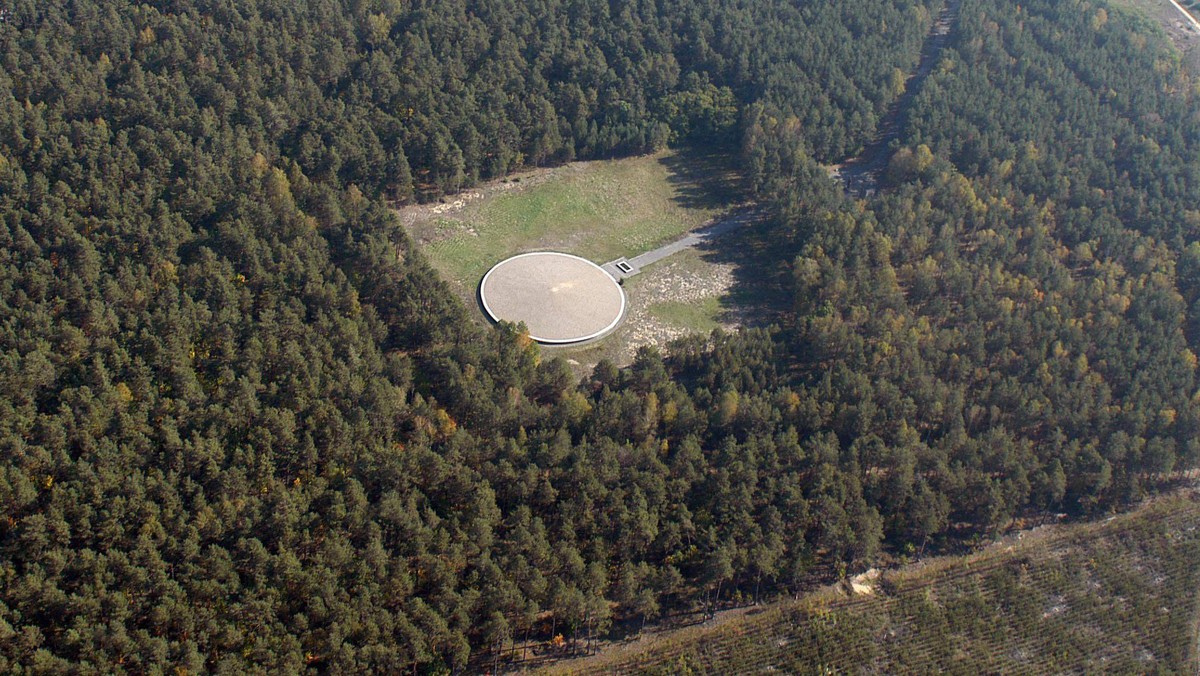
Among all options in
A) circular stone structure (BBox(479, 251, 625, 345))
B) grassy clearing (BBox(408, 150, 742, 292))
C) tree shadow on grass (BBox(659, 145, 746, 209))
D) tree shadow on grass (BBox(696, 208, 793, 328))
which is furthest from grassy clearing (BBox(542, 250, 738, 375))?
tree shadow on grass (BBox(659, 145, 746, 209))

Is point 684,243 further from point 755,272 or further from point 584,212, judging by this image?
point 584,212

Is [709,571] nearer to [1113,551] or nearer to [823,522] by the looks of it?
[823,522]

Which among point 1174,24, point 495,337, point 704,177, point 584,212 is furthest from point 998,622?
point 1174,24

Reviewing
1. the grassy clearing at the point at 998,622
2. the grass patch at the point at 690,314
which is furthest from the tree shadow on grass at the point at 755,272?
the grassy clearing at the point at 998,622

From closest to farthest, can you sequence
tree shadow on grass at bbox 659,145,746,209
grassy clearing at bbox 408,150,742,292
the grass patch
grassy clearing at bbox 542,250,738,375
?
1. grassy clearing at bbox 542,250,738,375
2. the grass patch
3. grassy clearing at bbox 408,150,742,292
4. tree shadow on grass at bbox 659,145,746,209

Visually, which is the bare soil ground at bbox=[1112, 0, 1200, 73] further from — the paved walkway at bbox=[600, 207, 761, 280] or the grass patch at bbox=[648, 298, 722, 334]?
the grass patch at bbox=[648, 298, 722, 334]

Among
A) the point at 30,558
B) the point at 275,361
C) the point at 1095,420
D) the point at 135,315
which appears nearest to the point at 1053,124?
the point at 1095,420

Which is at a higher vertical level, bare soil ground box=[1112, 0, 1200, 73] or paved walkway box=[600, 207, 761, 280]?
bare soil ground box=[1112, 0, 1200, 73]
